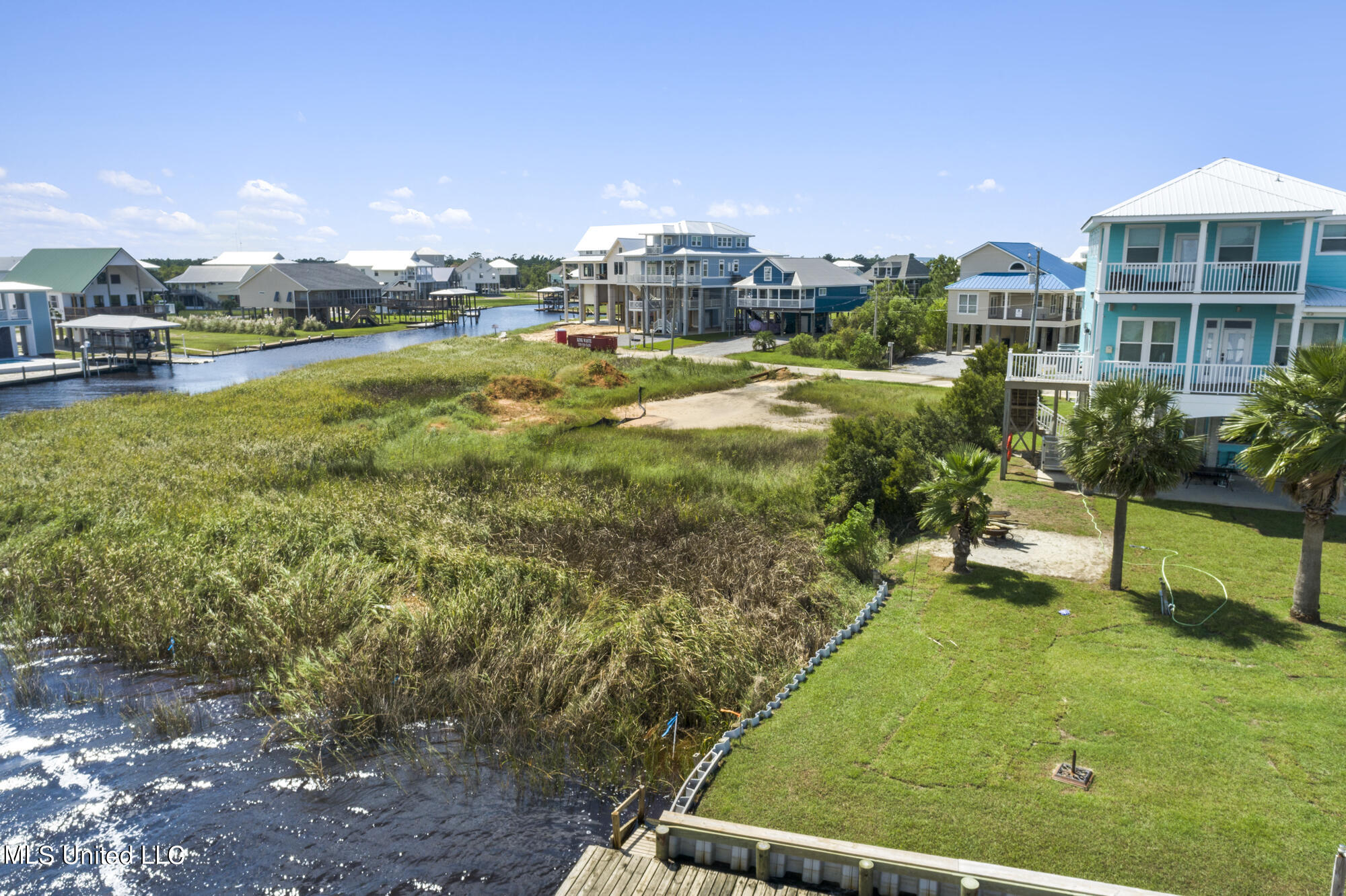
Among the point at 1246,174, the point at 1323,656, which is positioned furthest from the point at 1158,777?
the point at 1246,174

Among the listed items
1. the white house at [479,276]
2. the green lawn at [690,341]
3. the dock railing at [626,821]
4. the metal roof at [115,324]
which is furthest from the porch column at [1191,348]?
the white house at [479,276]

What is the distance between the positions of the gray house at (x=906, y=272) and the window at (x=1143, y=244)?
80608 mm

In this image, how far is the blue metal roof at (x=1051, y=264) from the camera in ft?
181

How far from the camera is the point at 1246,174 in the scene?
80.3ft

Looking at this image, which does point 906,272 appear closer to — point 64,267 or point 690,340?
point 690,340

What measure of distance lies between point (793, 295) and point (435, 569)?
58056 millimetres

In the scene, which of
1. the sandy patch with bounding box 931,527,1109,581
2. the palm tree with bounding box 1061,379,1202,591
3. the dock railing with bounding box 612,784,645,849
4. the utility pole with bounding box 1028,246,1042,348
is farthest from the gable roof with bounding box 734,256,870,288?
the dock railing with bounding box 612,784,645,849

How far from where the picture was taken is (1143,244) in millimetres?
24109

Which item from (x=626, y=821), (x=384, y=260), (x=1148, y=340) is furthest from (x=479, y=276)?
(x=626, y=821)

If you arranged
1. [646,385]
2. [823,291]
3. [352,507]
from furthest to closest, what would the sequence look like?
1. [823,291]
2. [646,385]
3. [352,507]

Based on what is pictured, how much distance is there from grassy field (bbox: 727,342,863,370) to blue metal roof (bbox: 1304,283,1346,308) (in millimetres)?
32867

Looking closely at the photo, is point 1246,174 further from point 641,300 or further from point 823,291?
point 641,300

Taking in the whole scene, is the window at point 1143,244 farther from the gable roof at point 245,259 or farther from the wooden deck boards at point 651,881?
the gable roof at point 245,259

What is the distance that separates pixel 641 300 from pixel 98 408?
51.1m
